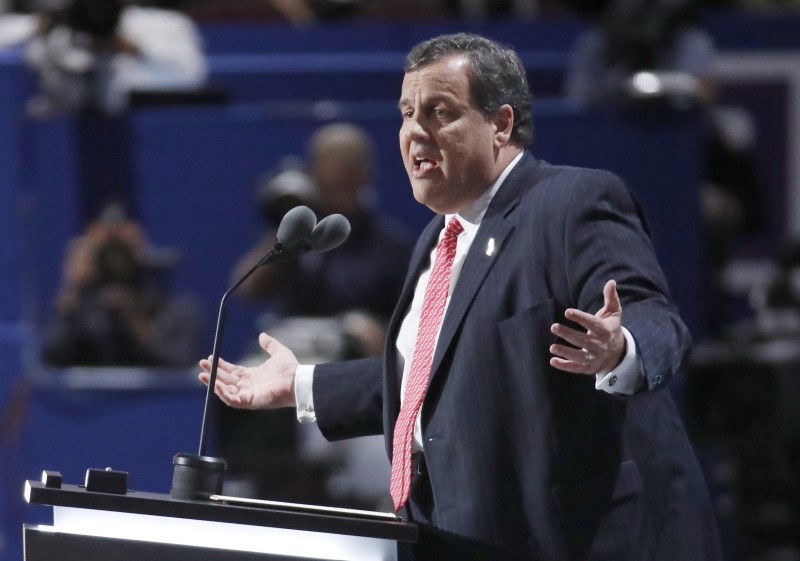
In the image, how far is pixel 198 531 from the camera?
8.02ft

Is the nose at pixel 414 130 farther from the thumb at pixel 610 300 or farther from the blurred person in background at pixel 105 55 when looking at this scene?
the blurred person in background at pixel 105 55

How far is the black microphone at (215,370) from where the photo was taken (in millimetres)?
2529

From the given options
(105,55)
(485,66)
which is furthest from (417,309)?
(105,55)

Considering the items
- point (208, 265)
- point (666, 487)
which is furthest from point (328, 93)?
point (666, 487)

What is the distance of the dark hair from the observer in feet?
8.89

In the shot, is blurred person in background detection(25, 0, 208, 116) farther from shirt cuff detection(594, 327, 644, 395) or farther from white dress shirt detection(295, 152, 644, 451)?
shirt cuff detection(594, 327, 644, 395)

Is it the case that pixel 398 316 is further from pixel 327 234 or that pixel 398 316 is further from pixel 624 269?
pixel 624 269

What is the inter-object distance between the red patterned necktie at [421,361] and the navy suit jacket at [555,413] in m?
0.06

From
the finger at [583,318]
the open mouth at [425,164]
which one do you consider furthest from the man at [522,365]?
the finger at [583,318]

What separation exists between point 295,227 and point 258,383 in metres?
0.38

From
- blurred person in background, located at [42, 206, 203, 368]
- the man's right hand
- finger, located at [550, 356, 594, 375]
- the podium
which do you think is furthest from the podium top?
blurred person in background, located at [42, 206, 203, 368]

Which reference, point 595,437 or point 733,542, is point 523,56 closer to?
Answer: point 733,542

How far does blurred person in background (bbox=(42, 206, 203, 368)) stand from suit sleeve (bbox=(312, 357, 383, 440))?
9.10ft

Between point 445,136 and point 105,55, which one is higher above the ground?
point 105,55
